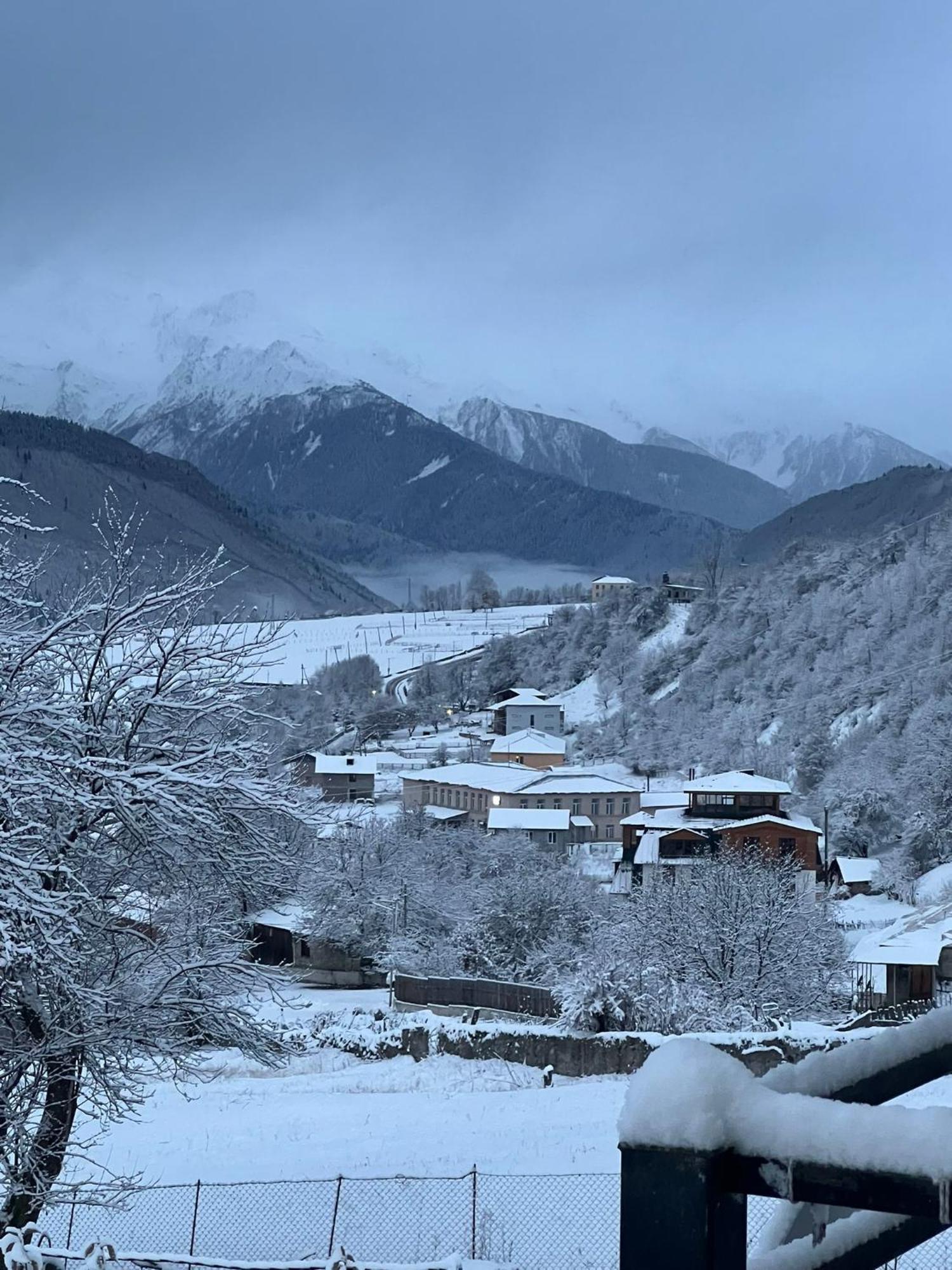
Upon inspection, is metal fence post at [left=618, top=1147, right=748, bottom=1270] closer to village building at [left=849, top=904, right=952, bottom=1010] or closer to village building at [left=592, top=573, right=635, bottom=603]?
village building at [left=849, top=904, right=952, bottom=1010]

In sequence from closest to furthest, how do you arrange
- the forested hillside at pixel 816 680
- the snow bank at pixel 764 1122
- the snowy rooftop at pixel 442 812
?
1. the snow bank at pixel 764 1122
2. the forested hillside at pixel 816 680
3. the snowy rooftop at pixel 442 812

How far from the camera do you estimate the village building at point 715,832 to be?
53.0m

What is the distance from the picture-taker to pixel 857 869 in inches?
2194

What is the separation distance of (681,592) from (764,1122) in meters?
131

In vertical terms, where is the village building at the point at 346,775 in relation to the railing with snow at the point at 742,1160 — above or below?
above

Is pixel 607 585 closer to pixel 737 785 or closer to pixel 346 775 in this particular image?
pixel 346 775

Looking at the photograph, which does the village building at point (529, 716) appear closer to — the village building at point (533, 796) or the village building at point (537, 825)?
the village building at point (533, 796)

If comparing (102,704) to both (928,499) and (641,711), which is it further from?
(928,499)

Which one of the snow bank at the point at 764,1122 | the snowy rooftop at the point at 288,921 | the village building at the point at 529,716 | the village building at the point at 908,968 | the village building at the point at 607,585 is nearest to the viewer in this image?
the snow bank at the point at 764,1122

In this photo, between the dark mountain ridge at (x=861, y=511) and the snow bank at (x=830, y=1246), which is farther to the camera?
the dark mountain ridge at (x=861, y=511)

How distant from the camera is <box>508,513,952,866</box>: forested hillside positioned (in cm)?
6350

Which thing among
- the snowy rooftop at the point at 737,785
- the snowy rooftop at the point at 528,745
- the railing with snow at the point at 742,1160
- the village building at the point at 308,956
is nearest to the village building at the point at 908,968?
the village building at the point at 308,956

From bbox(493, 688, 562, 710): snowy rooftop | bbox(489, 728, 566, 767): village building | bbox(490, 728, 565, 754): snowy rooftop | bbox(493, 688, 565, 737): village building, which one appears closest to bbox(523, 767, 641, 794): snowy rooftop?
bbox(489, 728, 566, 767): village building

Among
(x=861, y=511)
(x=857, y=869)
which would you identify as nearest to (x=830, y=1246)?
(x=857, y=869)
